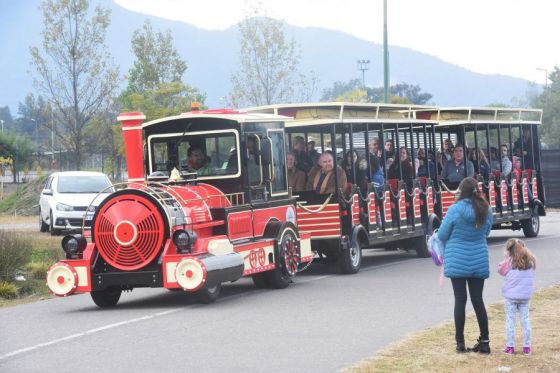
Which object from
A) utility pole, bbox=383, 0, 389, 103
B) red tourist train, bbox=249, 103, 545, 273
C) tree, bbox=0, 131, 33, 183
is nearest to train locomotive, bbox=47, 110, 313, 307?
red tourist train, bbox=249, 103, 545, 273

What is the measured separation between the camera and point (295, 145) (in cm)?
2008

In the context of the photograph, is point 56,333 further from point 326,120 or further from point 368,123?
point 368,123

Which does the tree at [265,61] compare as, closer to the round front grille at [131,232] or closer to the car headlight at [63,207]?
the car headlight at [63,207]

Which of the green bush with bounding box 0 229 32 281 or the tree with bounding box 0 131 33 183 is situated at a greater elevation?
the tree with bounding box 0 131 33 183

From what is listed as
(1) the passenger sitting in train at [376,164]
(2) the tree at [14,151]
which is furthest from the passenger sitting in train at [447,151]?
(2) the tree at [14,151]

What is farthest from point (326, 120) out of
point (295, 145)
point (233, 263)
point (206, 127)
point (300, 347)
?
point (300, 347)

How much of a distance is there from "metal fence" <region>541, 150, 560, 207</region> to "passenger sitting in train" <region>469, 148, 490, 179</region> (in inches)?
669

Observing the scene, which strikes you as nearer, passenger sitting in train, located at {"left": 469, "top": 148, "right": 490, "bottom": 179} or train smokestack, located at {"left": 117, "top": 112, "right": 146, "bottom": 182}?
train smokestack, located at {"left": 117, "top": 112, "right": 146, "bottom": 182}

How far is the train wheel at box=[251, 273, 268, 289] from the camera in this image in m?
16.8

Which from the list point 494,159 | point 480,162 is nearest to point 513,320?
point 480,162

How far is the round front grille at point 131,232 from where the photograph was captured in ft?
47.1

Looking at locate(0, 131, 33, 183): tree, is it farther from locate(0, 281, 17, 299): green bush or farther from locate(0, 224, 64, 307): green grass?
locate(0, 281, 17, 299): green bush

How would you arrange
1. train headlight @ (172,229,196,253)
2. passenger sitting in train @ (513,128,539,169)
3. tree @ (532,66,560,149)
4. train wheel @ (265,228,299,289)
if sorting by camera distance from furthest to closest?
1. tree @ (532,66,560,149)
2. passenger sitting in train @ (513,128,539,169)
3. train wheel @ (265,228,299,289)
4. train headlight @ (172,229,196,253)

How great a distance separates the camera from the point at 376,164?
20.8 metres
